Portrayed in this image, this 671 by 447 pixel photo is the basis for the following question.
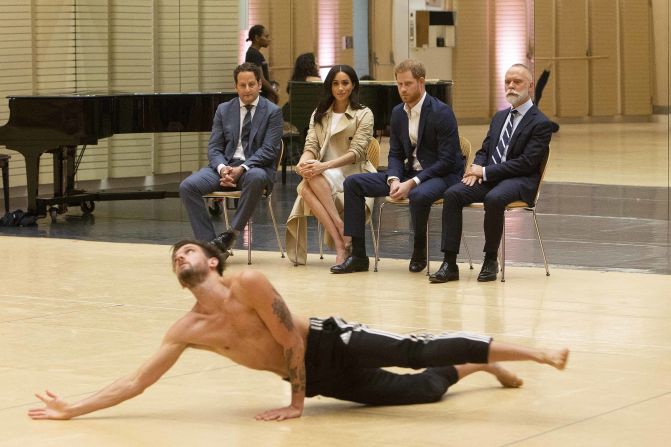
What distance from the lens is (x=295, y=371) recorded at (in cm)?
443

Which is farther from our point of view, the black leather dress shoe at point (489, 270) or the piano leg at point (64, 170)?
the piano leg at point (64, 170)

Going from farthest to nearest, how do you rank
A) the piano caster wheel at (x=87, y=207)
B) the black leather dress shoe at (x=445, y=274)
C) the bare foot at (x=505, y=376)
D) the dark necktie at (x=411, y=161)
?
the piano caster wheel at (x=87, y=207), the dark necktie at (x=411, y=161), the black leather dress shoe at (x=445, y=274), the bare foot at (x=505, y=376)

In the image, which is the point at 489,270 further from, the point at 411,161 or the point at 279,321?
the point at 279,321

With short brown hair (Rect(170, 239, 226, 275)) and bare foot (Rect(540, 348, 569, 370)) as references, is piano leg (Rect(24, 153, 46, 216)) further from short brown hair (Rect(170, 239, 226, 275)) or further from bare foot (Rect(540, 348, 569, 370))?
bare foot (Rect(540, 348, 569, 370))

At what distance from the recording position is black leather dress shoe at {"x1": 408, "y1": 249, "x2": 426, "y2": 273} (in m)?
8.20

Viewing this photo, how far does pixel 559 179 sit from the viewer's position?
1163 cm

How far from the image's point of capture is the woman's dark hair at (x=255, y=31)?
11.9 m

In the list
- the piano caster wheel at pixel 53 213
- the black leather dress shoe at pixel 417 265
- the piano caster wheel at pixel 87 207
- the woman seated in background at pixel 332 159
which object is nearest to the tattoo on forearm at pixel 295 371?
the black leather dress shoe at pixel 417 265

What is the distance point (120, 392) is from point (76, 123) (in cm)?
676

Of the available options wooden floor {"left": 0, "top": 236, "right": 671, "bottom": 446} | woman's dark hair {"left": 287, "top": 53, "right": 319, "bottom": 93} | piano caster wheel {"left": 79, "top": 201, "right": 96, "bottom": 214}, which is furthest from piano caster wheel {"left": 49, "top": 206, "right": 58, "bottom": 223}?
wooden floor {"left": 0, "top": 236, "right": 671, "bottom": 446}

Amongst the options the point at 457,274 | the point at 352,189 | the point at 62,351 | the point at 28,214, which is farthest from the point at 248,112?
the point at 62,351

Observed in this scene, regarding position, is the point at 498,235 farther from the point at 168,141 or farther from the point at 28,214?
the point at 168,141

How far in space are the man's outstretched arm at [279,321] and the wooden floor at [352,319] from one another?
17 cm

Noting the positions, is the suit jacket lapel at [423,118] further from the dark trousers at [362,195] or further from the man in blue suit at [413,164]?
the dark trousers at [362,195]
